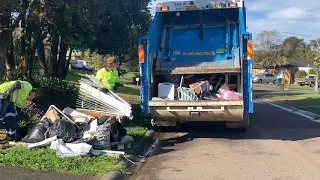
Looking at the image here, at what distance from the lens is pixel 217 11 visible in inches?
425

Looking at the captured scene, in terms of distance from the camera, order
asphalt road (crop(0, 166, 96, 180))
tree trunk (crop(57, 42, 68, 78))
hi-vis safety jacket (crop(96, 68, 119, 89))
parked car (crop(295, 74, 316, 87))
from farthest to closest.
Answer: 1. parked car (crop(295, 74, 316, 87))
2. tree trunk (crop(57, 42, 68, 78))
3. hi-vis safety jacket (crop(96, 68, 119, 89))
4. asphalt road (crop(0, 166, 96, 180))

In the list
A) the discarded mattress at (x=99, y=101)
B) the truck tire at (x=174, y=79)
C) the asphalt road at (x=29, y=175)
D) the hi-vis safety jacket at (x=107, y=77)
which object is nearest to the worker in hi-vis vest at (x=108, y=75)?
the hi-vis safety jacket at (x=107, y=77)

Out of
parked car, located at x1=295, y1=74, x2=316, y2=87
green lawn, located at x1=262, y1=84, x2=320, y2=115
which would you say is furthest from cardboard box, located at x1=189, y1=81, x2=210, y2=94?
parked car, located at x1=295, y1=74, x2=316, y2=87

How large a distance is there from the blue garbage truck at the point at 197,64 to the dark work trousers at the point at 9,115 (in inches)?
107

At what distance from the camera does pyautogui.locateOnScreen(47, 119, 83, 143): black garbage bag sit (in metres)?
7.25

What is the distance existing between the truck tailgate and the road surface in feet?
1.87

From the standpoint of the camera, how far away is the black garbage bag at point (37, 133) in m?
7.37

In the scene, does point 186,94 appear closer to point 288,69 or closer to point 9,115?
point 9,115

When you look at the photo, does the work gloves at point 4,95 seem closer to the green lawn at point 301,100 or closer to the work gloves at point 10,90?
the work gloves at point 10,90

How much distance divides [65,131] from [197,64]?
12.9 feet

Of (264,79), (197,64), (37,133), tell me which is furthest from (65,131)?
(264,79)

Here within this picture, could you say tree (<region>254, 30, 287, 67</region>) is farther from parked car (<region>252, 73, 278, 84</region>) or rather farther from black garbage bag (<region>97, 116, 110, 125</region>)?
black garbage bag (<region>97, 116, 110, 125</region>)

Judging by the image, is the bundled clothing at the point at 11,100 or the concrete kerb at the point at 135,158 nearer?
the concrete kerb at the point at 135,158

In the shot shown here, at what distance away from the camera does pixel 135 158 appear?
7504 millimetres
